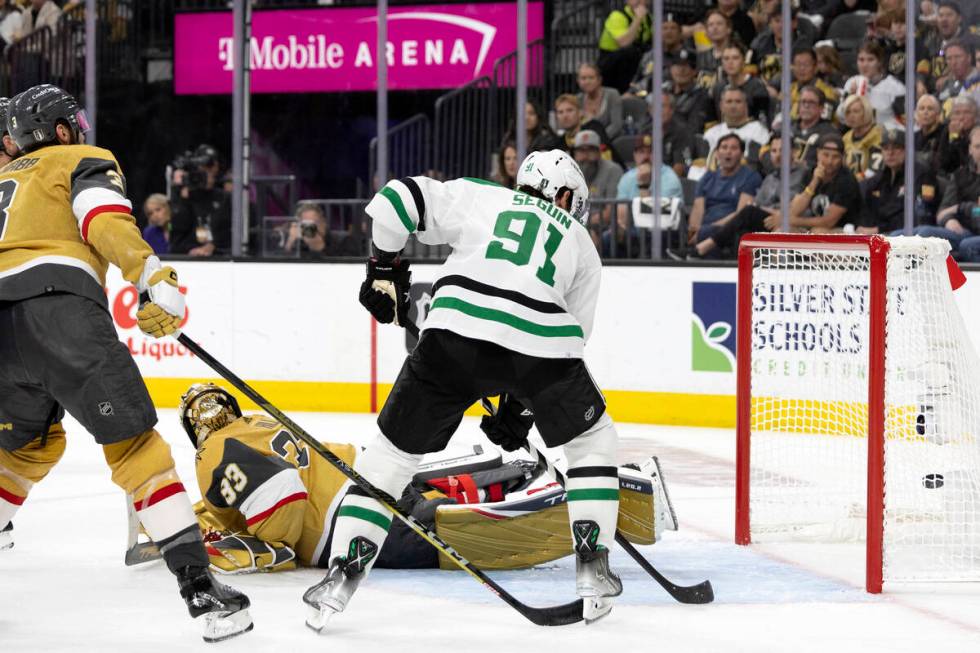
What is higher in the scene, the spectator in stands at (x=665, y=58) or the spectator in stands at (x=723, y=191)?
the spectator in stands at (x=665, y=58)

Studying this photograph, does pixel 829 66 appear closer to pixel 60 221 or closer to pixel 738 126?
pixel 738 126

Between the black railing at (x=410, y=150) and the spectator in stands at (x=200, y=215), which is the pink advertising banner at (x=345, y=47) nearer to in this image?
the black railing at (x=410, y=150)

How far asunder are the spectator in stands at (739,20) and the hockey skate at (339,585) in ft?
17.2

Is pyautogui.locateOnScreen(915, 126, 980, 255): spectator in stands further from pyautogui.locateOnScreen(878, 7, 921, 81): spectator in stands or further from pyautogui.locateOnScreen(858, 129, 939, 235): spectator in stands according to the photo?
pyautogui.locateOnScreen(878, 7, 921, 81): spectator in stands

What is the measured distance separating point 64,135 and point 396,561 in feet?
4.46

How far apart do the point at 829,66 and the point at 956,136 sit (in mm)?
965

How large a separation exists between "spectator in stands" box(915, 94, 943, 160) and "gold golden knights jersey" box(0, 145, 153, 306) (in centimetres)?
468

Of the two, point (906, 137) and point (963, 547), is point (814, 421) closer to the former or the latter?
point (963, 547)

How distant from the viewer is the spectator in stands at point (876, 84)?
7.28 meters

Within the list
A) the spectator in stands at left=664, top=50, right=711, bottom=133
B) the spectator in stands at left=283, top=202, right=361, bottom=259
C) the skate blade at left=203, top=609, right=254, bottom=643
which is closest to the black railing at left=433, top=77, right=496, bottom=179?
the spectator in stands at left=283, top=202, right=361, bottom=259

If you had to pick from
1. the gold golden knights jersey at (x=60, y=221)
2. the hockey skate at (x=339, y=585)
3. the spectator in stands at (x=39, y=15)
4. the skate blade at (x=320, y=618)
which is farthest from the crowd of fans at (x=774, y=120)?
the gold golden knights jersey at (x=60, y=221)

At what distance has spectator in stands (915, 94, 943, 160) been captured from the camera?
6859mm

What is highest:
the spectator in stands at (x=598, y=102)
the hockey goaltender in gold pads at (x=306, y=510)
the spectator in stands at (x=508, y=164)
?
the spectator in stands at (x=598, y=102)

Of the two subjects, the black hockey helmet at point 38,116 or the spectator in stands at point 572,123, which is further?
the spectator in stands at point 572,123
